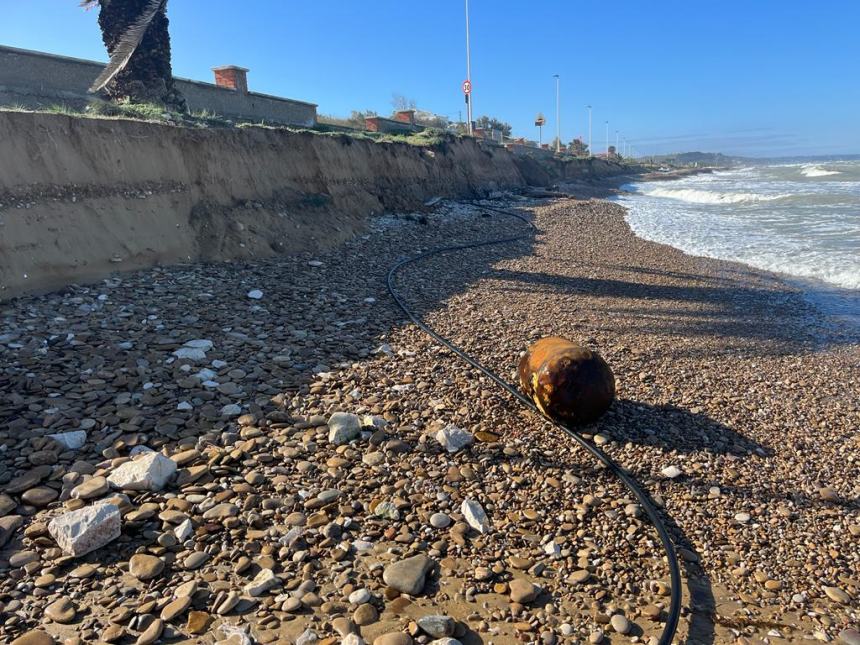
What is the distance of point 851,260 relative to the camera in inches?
492

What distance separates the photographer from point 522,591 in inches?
113

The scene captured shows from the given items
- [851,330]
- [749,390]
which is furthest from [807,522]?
[851,330]

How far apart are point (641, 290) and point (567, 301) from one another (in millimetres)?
1926

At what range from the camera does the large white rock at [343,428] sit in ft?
13.6

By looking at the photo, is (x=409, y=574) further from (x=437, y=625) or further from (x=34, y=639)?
(x=34, y=639)

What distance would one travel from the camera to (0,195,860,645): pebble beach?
2.74m

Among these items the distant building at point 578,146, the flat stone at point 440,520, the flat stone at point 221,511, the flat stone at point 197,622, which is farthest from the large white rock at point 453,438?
the distant building at point 578,146

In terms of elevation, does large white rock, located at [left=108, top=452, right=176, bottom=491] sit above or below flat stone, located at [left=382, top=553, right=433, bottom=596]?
above

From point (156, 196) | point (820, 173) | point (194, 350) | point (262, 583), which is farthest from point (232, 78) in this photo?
point (820, 173)

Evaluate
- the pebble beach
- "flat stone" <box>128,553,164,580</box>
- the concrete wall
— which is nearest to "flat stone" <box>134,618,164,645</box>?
the pebble beach

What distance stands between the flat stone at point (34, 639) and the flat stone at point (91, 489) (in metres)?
0.99

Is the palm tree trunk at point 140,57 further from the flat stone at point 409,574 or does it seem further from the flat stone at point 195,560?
the flat stone at point 409,574

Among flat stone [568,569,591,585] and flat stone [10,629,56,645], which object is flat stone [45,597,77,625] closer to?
flat stone [10,629,56,645]

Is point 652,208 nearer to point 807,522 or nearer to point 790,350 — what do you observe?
point 790,350
